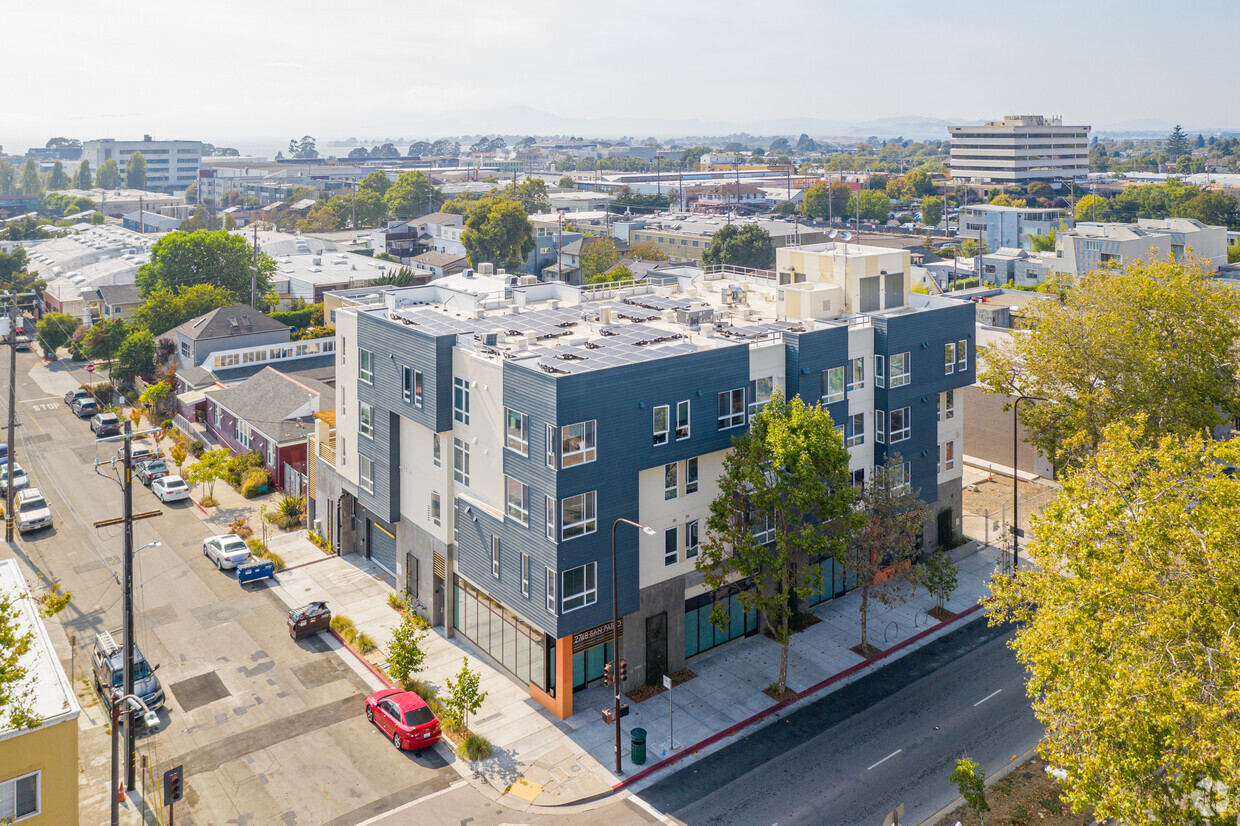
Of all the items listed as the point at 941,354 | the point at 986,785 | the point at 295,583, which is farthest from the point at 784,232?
the point at 986,785

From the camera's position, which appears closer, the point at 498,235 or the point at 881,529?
the point at 881,529

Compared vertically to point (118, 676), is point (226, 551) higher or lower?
higher

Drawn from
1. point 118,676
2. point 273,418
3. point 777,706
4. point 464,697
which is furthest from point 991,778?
point 273,418

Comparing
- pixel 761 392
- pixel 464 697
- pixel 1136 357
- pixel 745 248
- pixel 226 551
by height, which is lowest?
pixel 464 697

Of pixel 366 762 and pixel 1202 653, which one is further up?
pixel 1202 653

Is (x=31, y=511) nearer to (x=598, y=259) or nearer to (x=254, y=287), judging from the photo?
(x=254, y=287)

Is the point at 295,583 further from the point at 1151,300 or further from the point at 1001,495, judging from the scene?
the point at 1151,300

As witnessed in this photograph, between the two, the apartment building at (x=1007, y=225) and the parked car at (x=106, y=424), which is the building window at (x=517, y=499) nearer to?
the parked car at (x=106, y=424)
